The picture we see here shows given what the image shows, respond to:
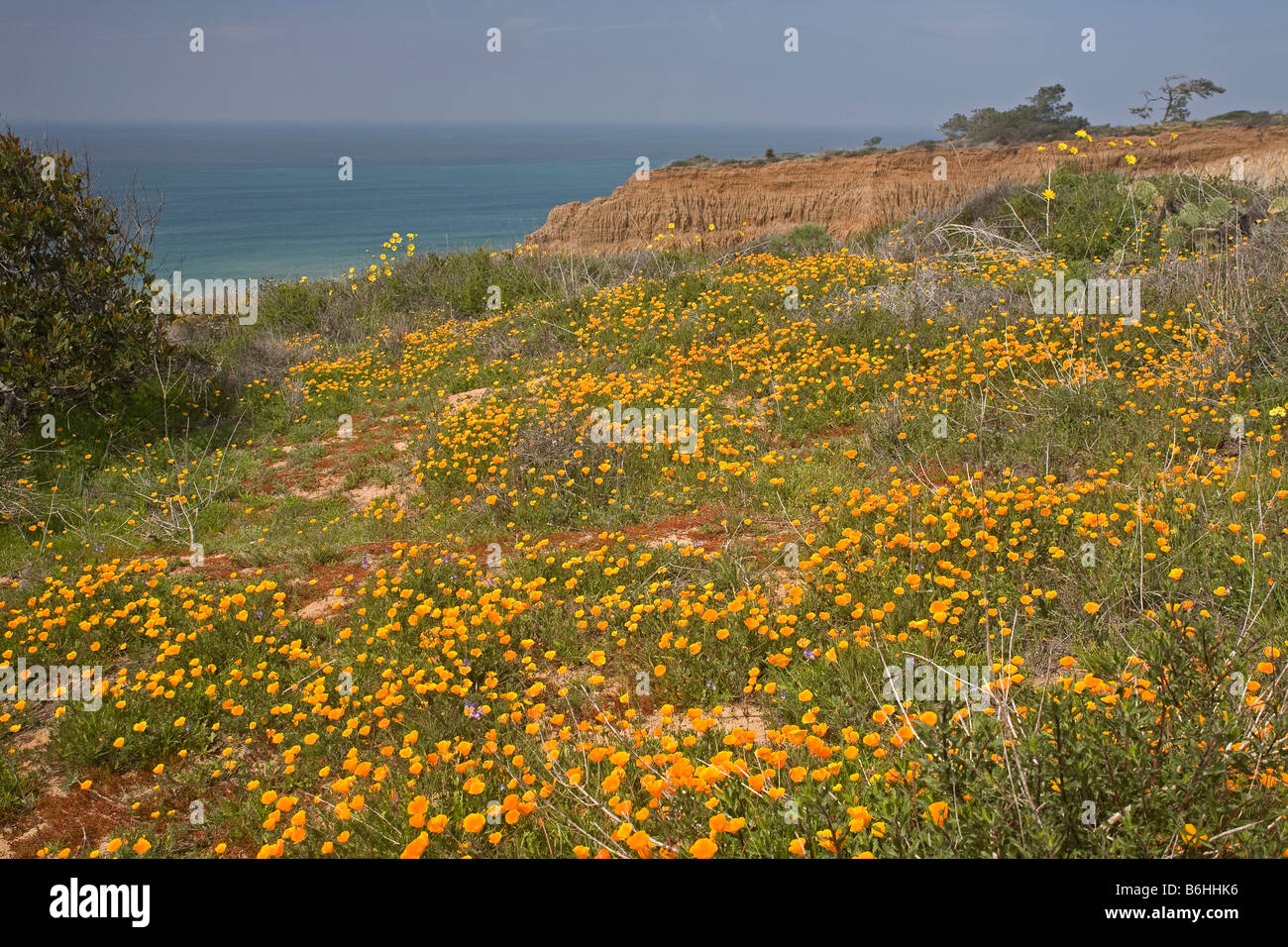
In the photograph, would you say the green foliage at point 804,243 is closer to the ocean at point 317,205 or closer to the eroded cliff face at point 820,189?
the ocean at point 317,205

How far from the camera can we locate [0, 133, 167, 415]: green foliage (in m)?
8.97

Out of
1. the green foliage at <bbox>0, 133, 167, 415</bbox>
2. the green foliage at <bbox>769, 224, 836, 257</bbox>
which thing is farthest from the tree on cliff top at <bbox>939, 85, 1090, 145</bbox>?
the green foliage at <bbox>0, 133, 167, 415</bbox>

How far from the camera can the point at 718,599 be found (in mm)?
4746

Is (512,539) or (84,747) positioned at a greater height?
(512,539)

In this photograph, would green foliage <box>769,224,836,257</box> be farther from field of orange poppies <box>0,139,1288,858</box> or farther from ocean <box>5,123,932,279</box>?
Result: field of orange poppies <box>0,139,1288,858</box>

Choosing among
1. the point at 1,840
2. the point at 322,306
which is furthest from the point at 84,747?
the point at 322,306

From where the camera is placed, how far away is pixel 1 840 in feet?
12.3

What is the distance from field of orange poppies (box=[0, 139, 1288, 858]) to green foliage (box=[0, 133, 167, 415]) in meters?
0.70

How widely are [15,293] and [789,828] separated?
10088 millimetres

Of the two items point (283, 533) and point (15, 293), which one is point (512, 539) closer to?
point (283, 533)

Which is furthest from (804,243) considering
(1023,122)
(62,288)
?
(1023,122)

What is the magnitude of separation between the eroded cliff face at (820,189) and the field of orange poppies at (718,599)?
1349 centimetres

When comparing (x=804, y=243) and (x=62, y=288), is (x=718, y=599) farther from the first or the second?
(x=804, y=243)

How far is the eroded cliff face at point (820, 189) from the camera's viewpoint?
74.3ft
